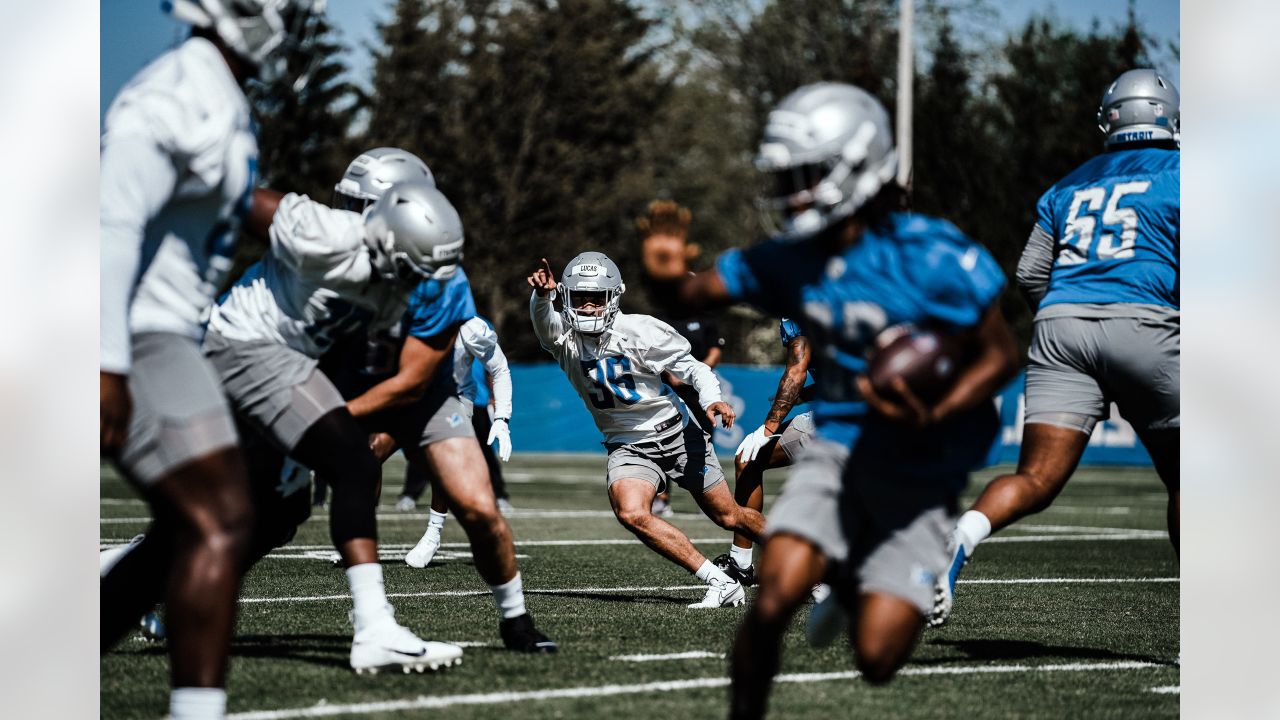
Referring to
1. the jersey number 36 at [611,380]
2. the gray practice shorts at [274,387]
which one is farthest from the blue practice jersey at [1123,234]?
the gray practice shorts at [274,387]

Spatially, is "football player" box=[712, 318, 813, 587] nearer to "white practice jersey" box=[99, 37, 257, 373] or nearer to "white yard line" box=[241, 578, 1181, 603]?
"white yard line" box=[241, 578, 1181, 603]

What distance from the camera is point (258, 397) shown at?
409 cm

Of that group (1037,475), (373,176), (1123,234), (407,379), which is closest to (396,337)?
(407,379)

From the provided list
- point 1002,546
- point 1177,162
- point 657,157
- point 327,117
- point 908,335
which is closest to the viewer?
point 908,335

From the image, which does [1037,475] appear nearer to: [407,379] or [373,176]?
[407,379]

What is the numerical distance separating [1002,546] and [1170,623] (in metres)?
3.01

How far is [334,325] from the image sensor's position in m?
4.19

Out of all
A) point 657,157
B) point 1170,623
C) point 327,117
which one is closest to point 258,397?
point 1170,623

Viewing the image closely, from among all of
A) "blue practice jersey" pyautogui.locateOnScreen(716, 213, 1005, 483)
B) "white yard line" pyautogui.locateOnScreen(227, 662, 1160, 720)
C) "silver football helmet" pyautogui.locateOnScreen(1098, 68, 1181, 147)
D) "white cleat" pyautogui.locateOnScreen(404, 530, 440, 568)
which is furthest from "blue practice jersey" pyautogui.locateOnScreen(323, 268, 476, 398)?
"white cleat" pyautogui.locateOnScreen(404, 530, 440, 568)

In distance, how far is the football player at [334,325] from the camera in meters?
3.95

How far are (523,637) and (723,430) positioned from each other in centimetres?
1243
